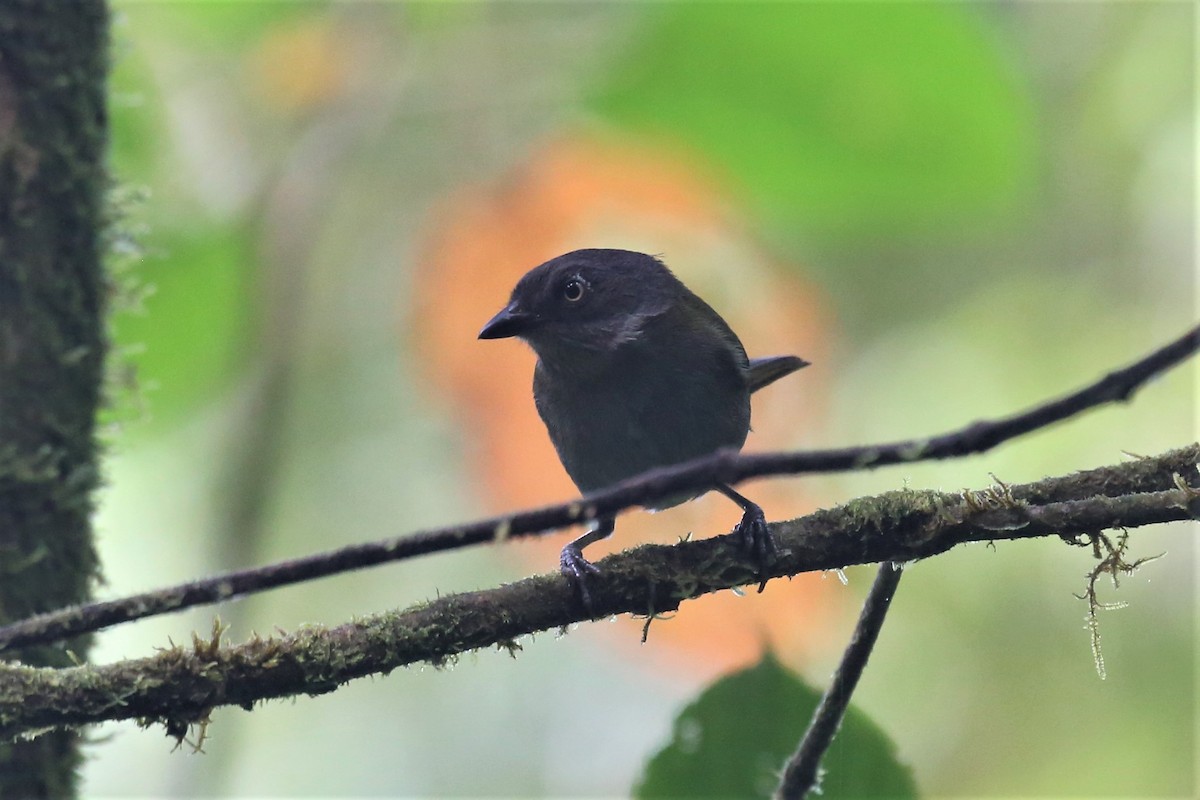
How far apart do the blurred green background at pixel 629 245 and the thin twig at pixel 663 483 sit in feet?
5.56

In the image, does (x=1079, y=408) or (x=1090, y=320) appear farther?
(x=1090, y=320)

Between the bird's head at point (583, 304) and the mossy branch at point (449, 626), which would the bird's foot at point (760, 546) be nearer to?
the mossy branch at point (449, 626)

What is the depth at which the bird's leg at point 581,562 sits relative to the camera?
1971 millimetres

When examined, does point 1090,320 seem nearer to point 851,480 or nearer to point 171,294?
point 851,480

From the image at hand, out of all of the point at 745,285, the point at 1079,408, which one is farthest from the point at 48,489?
the point at 745,285

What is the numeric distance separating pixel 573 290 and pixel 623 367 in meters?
0.36

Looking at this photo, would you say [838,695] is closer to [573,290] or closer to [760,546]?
[760,546]

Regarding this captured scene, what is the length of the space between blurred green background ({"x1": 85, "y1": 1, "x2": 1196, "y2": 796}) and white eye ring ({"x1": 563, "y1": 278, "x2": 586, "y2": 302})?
2.65 feet

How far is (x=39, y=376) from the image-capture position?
2850 millimetres

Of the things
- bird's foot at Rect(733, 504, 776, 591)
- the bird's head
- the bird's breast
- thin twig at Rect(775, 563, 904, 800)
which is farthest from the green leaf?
the bird's head

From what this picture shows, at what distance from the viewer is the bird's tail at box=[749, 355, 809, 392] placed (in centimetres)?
378

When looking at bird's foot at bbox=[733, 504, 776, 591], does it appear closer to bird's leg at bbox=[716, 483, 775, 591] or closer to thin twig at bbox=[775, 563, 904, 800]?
bird's leg at bbox=[716, 483, 775, 591]

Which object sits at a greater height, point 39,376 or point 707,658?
point 39,376

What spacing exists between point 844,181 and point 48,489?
2.89 metres
